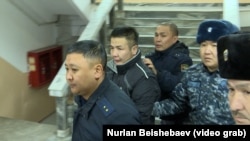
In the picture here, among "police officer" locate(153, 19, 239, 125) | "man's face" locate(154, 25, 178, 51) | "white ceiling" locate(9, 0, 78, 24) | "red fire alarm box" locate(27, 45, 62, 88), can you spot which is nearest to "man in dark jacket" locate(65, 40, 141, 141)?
"police officer" locate(153, 19, 239, 125)

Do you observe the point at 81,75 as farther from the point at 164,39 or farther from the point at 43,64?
the point at 43,64

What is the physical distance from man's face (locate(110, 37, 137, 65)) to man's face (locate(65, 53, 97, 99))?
609 mm

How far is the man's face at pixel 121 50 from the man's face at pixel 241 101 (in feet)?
4.27

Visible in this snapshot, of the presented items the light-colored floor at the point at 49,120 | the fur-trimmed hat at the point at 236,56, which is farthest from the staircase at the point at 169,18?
the fur-trimmed hat at the point at 236,56

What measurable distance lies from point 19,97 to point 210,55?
11.6 ft

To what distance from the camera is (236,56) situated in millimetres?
1056

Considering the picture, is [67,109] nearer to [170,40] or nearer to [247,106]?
[170,40]

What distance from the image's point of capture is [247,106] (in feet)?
3.40

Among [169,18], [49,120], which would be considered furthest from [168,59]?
[49,120]

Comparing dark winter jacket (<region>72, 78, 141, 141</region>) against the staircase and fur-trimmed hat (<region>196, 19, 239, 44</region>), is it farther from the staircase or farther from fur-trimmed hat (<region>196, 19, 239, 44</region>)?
→ the staircase

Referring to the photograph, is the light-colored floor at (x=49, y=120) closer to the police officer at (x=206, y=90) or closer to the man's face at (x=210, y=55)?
the police officer at (x=206, y=90)

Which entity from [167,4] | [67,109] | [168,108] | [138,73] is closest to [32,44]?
[67,109]

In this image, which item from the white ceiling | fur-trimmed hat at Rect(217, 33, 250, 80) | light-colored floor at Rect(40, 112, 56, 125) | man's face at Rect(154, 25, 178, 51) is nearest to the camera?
fur-trimmed hat at Rect(217, 33, 250, 80)

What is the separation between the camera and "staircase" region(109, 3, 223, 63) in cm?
448
